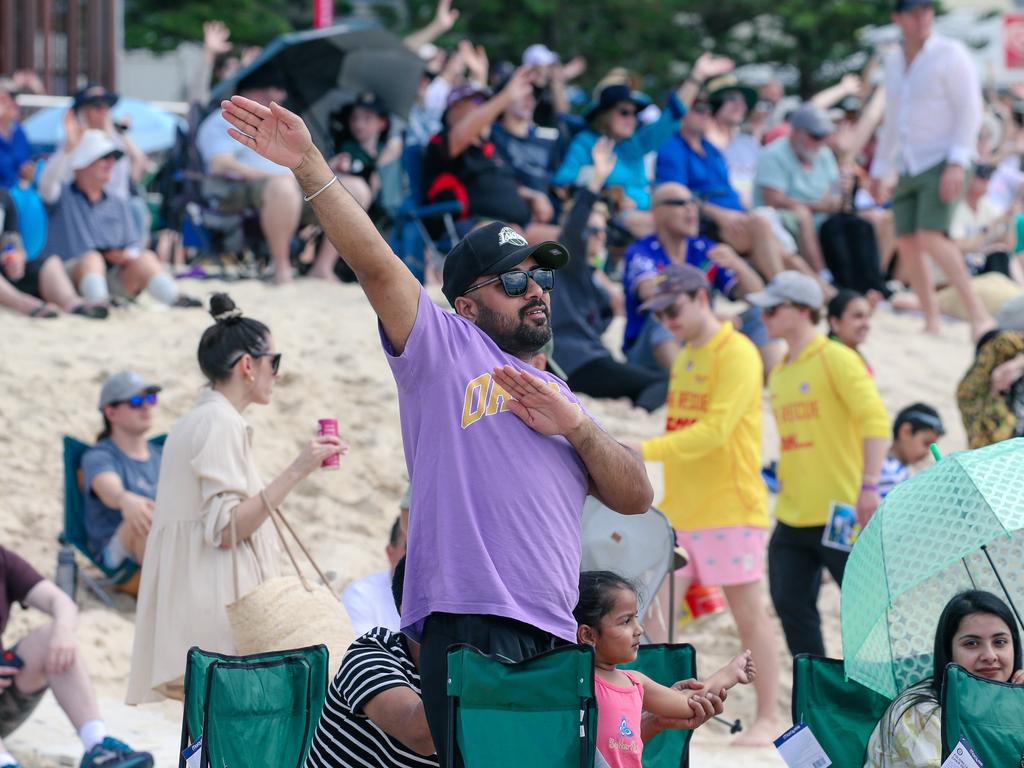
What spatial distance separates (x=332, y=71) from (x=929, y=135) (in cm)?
428

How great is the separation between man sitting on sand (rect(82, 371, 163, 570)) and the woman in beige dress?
5.69ft

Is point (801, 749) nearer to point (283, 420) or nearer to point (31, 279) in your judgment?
point (283, 420)

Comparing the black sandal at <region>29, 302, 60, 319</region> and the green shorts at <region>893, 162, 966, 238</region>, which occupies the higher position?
the green shorts at <region>893, 162, 966, 238</region>

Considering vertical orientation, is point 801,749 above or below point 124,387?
below

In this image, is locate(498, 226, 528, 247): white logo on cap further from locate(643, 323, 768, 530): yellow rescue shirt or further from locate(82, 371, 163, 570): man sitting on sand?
locate(82, 371, 163, 570): man sitting on sand

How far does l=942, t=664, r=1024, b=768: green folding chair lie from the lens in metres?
3.80

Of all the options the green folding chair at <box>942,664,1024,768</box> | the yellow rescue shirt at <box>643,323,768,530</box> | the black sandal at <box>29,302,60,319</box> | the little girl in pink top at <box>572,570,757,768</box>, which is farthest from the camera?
the black sandal at <box>29,302,60,319</box>

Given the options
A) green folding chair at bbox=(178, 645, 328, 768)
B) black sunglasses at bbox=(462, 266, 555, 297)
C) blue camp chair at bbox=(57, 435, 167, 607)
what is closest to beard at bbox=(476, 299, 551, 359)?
black sunglasses at bbox=(462, 266, 555, 297)

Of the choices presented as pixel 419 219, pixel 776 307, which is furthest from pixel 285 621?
pixel 419 219

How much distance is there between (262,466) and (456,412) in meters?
5.18

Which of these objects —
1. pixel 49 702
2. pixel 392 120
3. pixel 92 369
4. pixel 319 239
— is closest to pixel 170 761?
pixel 49 702

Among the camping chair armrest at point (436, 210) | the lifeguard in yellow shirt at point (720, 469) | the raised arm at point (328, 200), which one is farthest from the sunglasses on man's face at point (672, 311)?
the camping chair armrest at point (436, 210)

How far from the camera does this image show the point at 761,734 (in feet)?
20.9

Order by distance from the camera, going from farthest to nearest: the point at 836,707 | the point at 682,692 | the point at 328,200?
1. the point at 836,707
2. the point at 682,692
3. the point at 328,200
